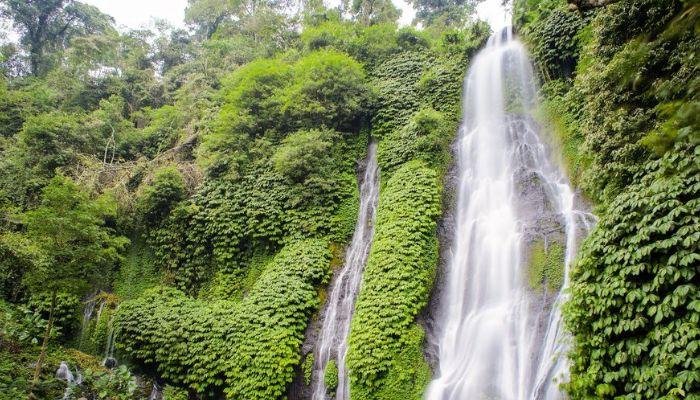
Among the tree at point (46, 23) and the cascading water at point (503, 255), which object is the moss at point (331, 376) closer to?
the cascading water at point (503, 255)

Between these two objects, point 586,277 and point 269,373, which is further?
point 269,373

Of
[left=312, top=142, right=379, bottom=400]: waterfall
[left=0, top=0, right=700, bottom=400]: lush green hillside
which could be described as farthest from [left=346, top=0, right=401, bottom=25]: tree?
[left=312, top=142, right=379, bottom=400]: waterfall

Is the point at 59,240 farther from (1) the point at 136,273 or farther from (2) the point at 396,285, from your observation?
(2) the point at 396,285

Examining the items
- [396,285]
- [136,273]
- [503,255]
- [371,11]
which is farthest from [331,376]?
[371,11]

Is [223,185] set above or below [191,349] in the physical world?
above

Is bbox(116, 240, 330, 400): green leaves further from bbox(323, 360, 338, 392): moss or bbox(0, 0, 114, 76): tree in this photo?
bbox(0, 0, 114, 76): tree

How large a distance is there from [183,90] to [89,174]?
23.0 ft

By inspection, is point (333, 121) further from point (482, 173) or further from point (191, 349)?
point (191, 349)

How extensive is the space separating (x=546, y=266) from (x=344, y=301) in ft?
15.9

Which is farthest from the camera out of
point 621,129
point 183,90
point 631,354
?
point 183,90

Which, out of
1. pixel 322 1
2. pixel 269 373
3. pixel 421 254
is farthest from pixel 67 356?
pixel 322 1

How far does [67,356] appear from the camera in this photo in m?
10.8

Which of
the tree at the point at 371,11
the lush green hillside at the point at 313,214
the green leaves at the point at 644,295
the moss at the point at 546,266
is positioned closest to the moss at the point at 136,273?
the lush green hillside at the point at 313,214

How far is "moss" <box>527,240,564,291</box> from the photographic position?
27.1ft
